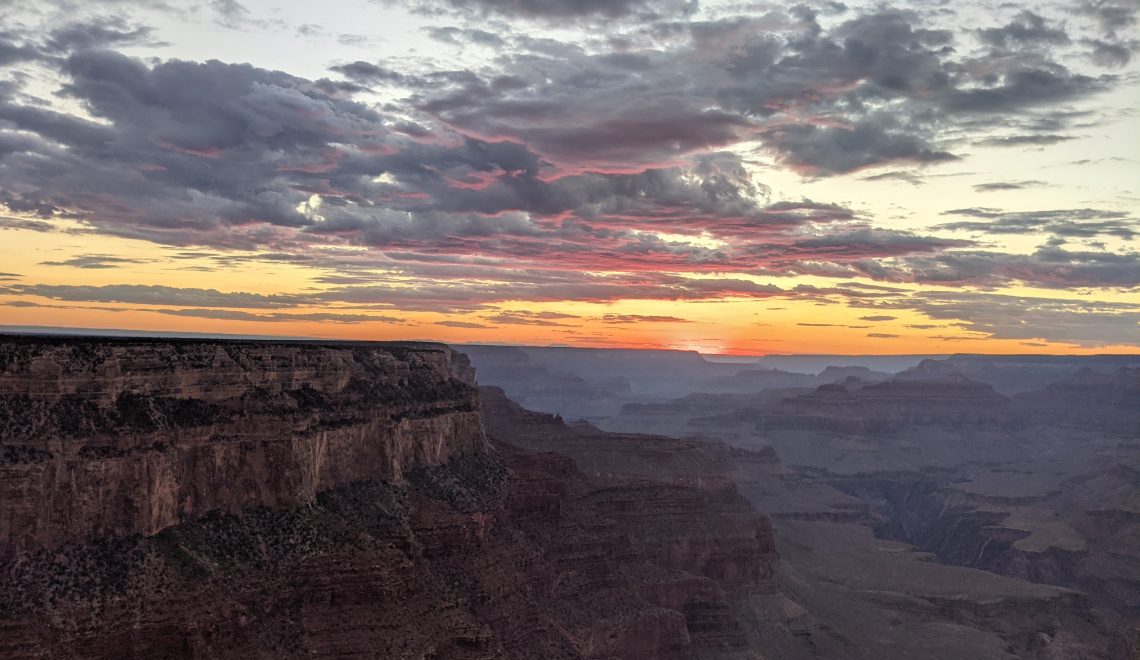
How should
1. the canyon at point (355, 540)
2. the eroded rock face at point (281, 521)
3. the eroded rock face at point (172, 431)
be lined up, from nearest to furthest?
the eroded rock face at point (281, 521)
the eroded rock face at point (172, 431)
the canyon at point (355, 540)

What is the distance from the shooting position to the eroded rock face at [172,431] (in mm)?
51062

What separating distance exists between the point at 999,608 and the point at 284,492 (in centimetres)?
10346

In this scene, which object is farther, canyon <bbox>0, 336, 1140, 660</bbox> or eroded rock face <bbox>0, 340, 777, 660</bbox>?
canyon <bbox>0, 336, 1140, 660</bbox>

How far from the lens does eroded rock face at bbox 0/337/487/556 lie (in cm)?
5106

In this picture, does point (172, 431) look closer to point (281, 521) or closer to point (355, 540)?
point (281, 521)

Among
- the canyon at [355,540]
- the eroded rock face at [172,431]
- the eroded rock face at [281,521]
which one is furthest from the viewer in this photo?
the canyon at [355,540]

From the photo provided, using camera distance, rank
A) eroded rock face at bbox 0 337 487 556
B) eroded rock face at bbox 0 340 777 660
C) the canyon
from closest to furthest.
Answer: eroded rock face at bbox 0 340 777 660, eroded rock face at bbox 0 337 487 556, the canyon

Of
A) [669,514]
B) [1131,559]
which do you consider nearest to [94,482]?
[669,514]

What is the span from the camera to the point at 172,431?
57.0 m

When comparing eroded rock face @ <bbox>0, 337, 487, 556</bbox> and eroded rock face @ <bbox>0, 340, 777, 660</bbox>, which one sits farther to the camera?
eroded rock face @ <bbox>0, 337, 487, 556</bbox>

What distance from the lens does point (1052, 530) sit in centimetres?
17862

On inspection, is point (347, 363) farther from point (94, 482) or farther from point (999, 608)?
point (999, 608)

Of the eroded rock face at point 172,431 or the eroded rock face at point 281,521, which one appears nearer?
the eroded rock face at point 281,521

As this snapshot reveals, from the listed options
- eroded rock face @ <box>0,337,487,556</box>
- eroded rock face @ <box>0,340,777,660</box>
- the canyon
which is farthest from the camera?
the canyon
